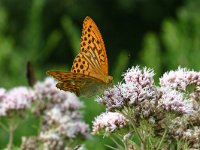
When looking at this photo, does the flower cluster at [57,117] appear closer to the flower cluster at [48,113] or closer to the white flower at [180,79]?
the flower cluster at [48,113]

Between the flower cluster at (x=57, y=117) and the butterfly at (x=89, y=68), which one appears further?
the flower cluster at (x=57, y=117)

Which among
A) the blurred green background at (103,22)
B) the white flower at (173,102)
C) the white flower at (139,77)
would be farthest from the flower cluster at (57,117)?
the blurred green background at (103,22)

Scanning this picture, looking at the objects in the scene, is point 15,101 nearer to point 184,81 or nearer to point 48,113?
point 48,113

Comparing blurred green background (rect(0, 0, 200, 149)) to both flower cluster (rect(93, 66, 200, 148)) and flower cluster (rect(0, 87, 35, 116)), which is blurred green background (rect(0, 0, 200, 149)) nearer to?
flower cluster (rect(0, 87, 35, 116))

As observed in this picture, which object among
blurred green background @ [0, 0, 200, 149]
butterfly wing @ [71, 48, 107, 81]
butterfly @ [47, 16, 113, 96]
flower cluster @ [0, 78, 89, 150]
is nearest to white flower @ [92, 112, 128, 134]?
butterfly @ [47, 16, 113, 96]

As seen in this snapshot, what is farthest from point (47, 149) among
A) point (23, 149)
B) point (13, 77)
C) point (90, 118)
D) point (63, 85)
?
point (13, 77)

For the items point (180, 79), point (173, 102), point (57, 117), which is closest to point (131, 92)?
point (173, 102)

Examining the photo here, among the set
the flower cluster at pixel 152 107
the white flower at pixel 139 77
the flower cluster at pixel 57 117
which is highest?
the flower cluster at pixel 57 117
